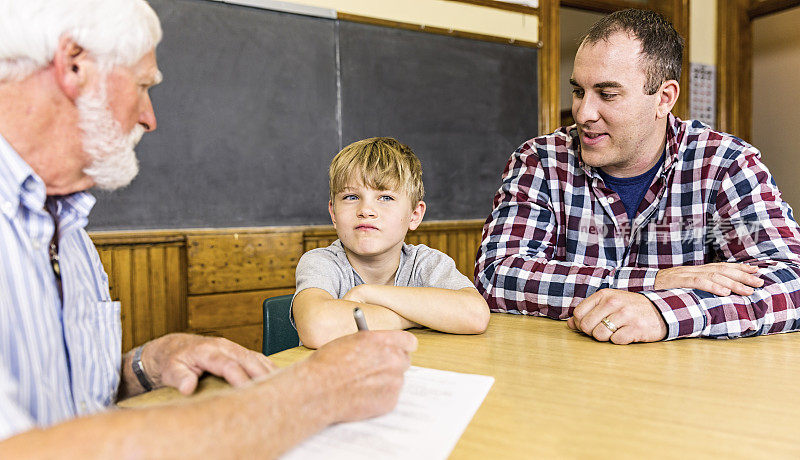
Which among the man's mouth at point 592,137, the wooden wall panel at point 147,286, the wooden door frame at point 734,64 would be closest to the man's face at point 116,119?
the man's mouth at point 592,137

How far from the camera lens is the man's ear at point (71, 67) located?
637 millimetres

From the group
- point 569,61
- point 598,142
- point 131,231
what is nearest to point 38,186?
point 598,142

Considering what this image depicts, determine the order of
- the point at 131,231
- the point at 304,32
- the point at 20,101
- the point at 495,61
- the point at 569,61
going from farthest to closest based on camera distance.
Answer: the point at 569,61 → the point at 495,61 → the point at 304,32 → the point at 131,231 → the point at 20,101

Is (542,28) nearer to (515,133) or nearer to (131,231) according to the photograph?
(515,133)

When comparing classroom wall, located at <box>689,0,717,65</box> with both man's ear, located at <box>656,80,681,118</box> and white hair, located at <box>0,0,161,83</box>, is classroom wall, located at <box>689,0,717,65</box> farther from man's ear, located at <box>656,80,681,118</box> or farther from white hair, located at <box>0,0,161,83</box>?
white hair, located at <box>0,0,161,83</box>

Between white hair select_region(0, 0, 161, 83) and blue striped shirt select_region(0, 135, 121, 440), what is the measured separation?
9 centimetres

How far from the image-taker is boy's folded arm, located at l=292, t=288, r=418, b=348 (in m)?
1.11

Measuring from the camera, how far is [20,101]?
0.63 metres

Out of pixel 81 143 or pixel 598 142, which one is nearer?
pixel 81 143

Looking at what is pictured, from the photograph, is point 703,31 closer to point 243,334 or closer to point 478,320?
point 243,334

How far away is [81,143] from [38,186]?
7cm

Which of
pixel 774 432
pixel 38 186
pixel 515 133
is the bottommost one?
pixel 774 432

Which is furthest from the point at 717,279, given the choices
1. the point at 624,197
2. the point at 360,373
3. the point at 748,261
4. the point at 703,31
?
the point at 703,31

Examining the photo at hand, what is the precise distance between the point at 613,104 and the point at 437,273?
2.32ft
